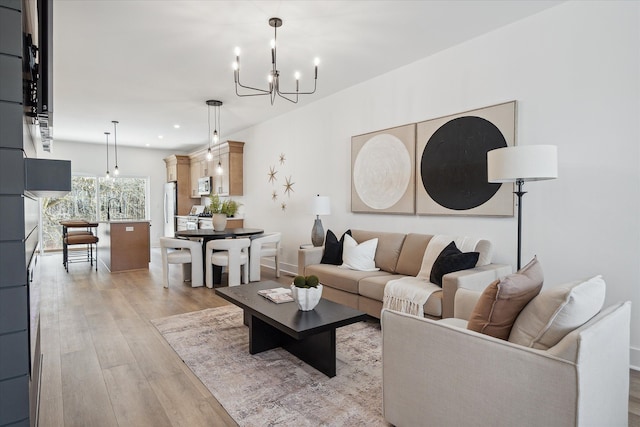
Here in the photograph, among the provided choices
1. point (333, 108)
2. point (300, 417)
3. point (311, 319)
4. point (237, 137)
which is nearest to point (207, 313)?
point (311, 319)

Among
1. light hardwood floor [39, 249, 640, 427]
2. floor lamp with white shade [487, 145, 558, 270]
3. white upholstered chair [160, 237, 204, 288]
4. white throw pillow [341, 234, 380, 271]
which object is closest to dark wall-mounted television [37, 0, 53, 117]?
light hardwood floor [39, 249, 640, 427]

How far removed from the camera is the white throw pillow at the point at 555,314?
1.40 meters

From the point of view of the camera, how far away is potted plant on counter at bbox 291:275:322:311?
259 centimetres

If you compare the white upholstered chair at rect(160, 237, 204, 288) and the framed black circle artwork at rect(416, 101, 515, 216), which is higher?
the framed black circle artwork at rect(416, 101, 515, 216)

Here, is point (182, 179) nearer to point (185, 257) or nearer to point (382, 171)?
point (185, 257)

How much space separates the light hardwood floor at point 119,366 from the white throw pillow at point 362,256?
5.39 feet

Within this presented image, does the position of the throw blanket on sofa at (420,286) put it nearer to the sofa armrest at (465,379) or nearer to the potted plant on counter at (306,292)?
the potted plant on counter at (306,292)

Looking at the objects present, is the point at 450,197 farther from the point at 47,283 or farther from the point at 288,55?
the point at 47,283

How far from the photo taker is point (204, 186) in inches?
331

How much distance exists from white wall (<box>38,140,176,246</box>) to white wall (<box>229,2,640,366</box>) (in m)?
7.90

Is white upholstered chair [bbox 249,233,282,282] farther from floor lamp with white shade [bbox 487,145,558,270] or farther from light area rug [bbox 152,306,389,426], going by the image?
floor lamp with white shade [bbox 487,145,558,270]

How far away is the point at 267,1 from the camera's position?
2.83 meters

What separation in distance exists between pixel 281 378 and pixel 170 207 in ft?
26.9

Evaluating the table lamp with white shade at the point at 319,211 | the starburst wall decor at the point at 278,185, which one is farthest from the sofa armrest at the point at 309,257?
the starburst wall decor at the point at 278,185
